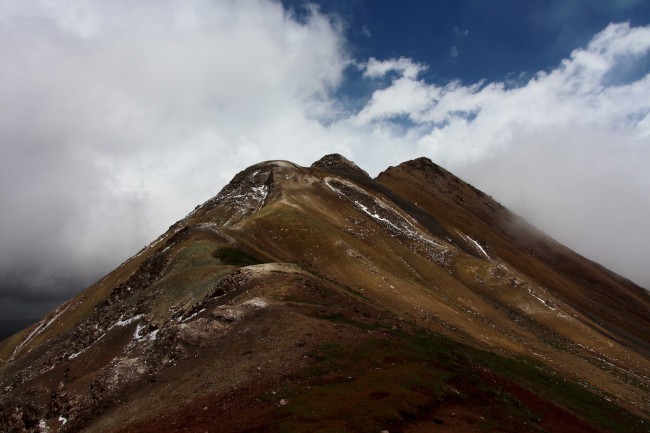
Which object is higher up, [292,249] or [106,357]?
[292,249]

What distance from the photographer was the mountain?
2625 centimetres

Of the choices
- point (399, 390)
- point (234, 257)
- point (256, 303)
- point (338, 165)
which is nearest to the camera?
point (399, 390)

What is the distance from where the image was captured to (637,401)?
2077 inches

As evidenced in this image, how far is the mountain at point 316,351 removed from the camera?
26.2 m

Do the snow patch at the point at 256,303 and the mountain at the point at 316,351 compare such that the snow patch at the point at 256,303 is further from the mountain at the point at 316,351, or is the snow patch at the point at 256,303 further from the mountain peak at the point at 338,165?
the mountain peak at the point at 338,165

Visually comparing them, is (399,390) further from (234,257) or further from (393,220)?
(393,220)

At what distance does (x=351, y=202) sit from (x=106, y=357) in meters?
77.7

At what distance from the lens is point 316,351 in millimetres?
33188

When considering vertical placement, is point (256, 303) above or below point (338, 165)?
below

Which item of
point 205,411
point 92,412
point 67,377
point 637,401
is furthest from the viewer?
point 637,401

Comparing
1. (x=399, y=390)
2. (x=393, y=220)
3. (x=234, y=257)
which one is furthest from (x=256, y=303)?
(x=393, y=220)

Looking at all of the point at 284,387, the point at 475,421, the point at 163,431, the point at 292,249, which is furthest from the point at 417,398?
the point at 292,249

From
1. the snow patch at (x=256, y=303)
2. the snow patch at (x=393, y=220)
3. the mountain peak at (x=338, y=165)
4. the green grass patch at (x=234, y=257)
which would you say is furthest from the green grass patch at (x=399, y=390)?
the mountain peak at (x=338, y=165)

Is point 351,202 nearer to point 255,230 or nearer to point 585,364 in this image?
point 255,230
